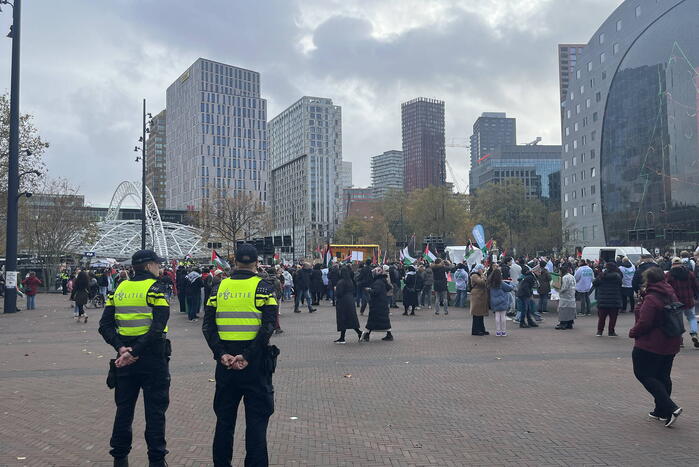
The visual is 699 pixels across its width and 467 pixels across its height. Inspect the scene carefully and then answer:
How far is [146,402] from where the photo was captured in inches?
200

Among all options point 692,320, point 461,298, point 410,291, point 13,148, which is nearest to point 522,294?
point 692,320

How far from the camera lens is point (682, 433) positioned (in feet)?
20.5

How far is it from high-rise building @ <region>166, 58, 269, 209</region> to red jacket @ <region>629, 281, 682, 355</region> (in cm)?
12333

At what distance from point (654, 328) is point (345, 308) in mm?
7382

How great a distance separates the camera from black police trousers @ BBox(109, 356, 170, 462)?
16.5ft

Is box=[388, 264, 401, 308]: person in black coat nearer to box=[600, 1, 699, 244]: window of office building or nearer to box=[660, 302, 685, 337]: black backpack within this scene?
box=[660, 302, 685, 337]: black backpack

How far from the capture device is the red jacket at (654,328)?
661 centimetres

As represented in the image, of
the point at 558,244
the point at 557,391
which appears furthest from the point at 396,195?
the point at 557,391

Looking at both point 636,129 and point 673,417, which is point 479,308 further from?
point 636,129

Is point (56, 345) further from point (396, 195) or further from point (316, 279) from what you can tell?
point (396, 195)

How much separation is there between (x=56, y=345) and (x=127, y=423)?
973cm

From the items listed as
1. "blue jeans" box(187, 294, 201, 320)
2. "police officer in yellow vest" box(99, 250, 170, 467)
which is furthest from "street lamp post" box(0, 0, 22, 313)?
"police officer in yellow vest" box(99, 250, 170, 467)

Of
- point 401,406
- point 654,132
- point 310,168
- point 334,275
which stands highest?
point 310,168

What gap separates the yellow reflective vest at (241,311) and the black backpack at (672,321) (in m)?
4.49
